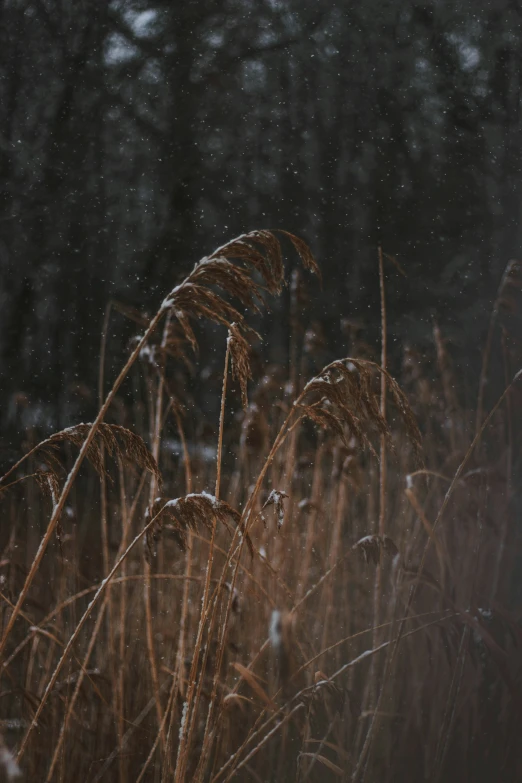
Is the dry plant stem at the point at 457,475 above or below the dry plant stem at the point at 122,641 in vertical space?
above

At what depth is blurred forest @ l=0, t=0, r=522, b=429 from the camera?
4.06 feet

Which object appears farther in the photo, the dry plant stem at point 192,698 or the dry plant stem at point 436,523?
the dry plant stem at point 436,523

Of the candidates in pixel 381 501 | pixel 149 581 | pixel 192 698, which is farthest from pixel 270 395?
pixel 192 698

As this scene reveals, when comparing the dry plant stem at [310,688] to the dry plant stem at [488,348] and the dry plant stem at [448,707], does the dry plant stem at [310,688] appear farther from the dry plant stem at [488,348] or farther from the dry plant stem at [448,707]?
the dry plant stem at [488,348]

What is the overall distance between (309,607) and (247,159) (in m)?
0.69

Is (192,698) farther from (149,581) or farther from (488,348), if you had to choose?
(488,348)

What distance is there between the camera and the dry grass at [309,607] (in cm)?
115

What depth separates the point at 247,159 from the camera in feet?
4.34

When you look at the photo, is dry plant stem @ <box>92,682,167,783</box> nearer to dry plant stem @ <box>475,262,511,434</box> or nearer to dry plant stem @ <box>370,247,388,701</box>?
dry plant stem @ <box>370,247,388,701</box>

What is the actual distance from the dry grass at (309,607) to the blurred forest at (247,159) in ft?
0.26

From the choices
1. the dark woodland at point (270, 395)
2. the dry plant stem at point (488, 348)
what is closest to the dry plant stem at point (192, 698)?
the dark woodland at point (270, 395)

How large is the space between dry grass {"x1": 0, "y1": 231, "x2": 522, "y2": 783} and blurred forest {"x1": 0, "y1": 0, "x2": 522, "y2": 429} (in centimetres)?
8

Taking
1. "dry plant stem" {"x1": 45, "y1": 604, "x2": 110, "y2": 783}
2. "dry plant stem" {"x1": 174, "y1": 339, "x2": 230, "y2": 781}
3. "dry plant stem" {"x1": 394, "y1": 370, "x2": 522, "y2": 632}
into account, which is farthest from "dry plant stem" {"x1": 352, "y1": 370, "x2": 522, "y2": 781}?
"dry plant stem" {"x1": 45, "y1": 604, "x2": 110, "y2": 783}

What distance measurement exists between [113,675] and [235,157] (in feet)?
2.66
